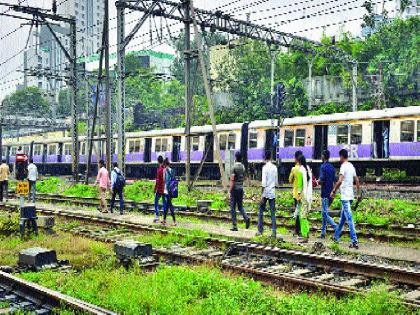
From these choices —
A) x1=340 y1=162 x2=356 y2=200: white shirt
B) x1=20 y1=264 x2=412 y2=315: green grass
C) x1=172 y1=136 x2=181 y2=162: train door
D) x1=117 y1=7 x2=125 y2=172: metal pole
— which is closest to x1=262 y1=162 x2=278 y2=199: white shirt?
x1=340 y1=162 x2=356 y2=200: white shirt

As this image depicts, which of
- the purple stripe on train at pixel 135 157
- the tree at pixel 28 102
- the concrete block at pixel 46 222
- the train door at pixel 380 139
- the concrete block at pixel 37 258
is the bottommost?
the concrete block at pixel 37 258

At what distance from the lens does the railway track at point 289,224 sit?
35.8 ft

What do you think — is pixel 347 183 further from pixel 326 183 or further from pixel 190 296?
pixel 190 296

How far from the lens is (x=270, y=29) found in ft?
85.4

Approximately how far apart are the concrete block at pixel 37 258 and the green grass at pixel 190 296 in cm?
46

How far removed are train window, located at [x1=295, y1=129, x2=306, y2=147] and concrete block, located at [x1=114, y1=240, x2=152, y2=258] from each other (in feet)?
61.2

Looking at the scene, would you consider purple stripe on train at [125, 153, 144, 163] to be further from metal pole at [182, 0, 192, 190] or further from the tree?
the tree

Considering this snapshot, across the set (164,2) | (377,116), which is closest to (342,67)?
(377,116)

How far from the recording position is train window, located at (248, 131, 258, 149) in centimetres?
2786

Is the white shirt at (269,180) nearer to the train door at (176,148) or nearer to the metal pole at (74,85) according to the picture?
the metal pole at (74,85)

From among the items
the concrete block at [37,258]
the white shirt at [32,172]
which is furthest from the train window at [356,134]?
the concrete block at [37,258]

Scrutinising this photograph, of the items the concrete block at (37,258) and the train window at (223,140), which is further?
the train window at (223,140)

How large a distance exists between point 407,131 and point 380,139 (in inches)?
54.0

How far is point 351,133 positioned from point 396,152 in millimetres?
2350
